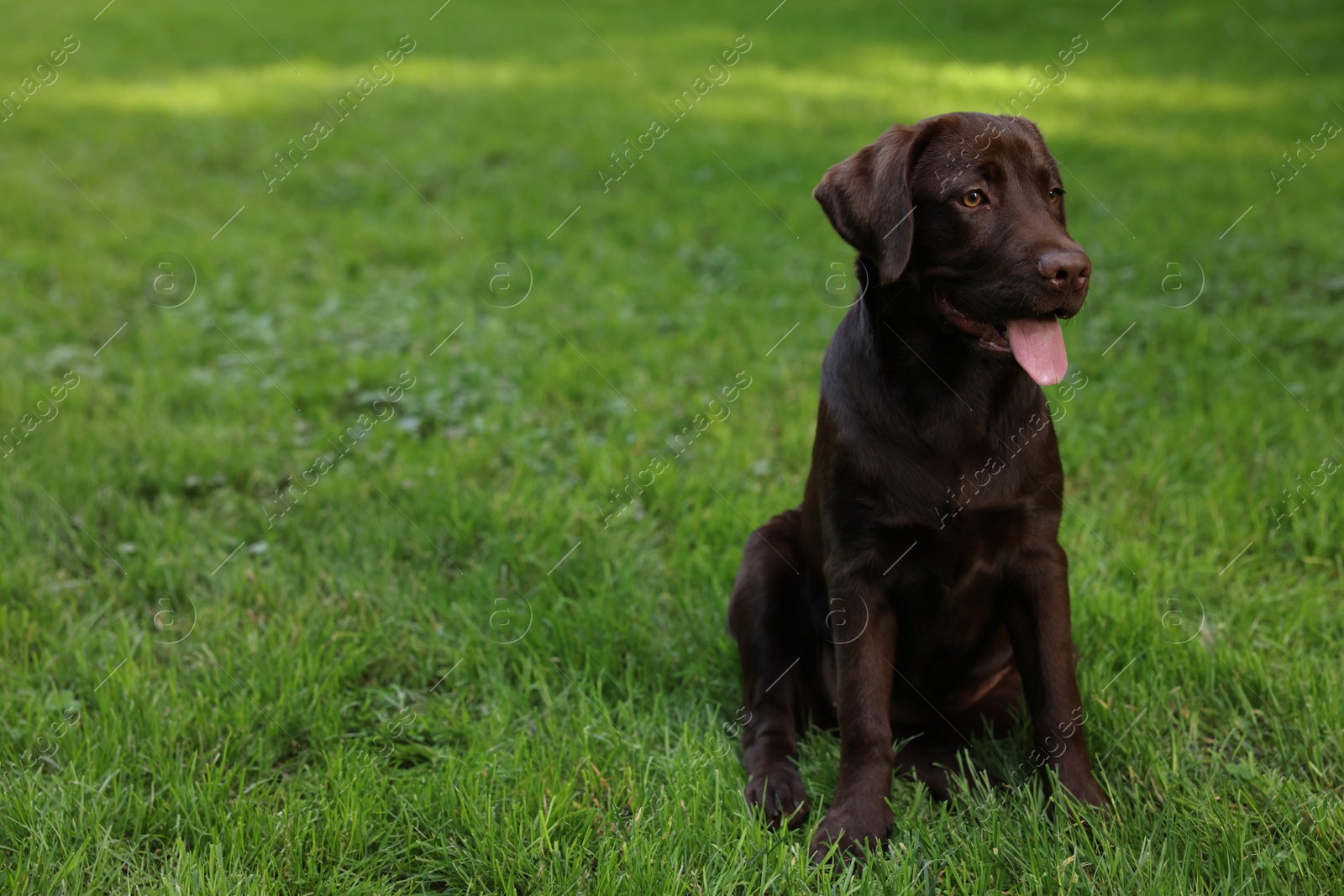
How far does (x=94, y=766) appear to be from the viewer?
2482mm

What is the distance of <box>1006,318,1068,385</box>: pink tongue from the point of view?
83.7 inches

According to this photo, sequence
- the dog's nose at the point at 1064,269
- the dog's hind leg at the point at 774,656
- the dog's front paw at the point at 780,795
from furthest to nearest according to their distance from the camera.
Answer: the dog's hind leg at the point at 774,656 → the dog's front paw at the point at 780,795 → the dog's nose at the point at 1064,269

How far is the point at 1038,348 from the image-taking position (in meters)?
2.14

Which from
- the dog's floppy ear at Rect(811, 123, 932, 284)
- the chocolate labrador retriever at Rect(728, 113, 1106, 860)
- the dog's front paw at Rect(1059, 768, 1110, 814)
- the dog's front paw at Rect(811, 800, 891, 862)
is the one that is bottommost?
the dog's front paw at Rect(1059, 768, 1110, 814)

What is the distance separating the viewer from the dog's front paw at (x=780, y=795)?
2.41 m

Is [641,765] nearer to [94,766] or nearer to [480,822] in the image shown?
[480,822]

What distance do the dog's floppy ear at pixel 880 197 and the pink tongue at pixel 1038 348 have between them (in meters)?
0.27

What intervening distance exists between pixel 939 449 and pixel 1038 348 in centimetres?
30

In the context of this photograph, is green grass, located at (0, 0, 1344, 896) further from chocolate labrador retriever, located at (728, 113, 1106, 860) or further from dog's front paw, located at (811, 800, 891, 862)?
chocolate labrador retriever, located at (728, 113, 1106, 860)

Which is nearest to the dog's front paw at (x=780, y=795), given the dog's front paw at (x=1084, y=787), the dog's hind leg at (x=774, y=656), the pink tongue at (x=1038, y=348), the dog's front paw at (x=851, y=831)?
the dog's hind leg at (x=774, y=656)

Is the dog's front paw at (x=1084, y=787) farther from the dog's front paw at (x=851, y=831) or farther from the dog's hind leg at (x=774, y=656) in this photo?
the dog's hind leg at (x=774, y=656)

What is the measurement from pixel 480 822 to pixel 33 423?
311 centimetres

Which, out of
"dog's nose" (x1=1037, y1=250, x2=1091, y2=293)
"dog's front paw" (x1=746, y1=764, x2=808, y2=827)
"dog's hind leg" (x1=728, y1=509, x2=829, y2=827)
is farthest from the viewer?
"dog's hind leg" (x1=728, y1=509, x2=829, y2=827)

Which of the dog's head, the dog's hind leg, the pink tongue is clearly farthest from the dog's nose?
the dog's hind leg
